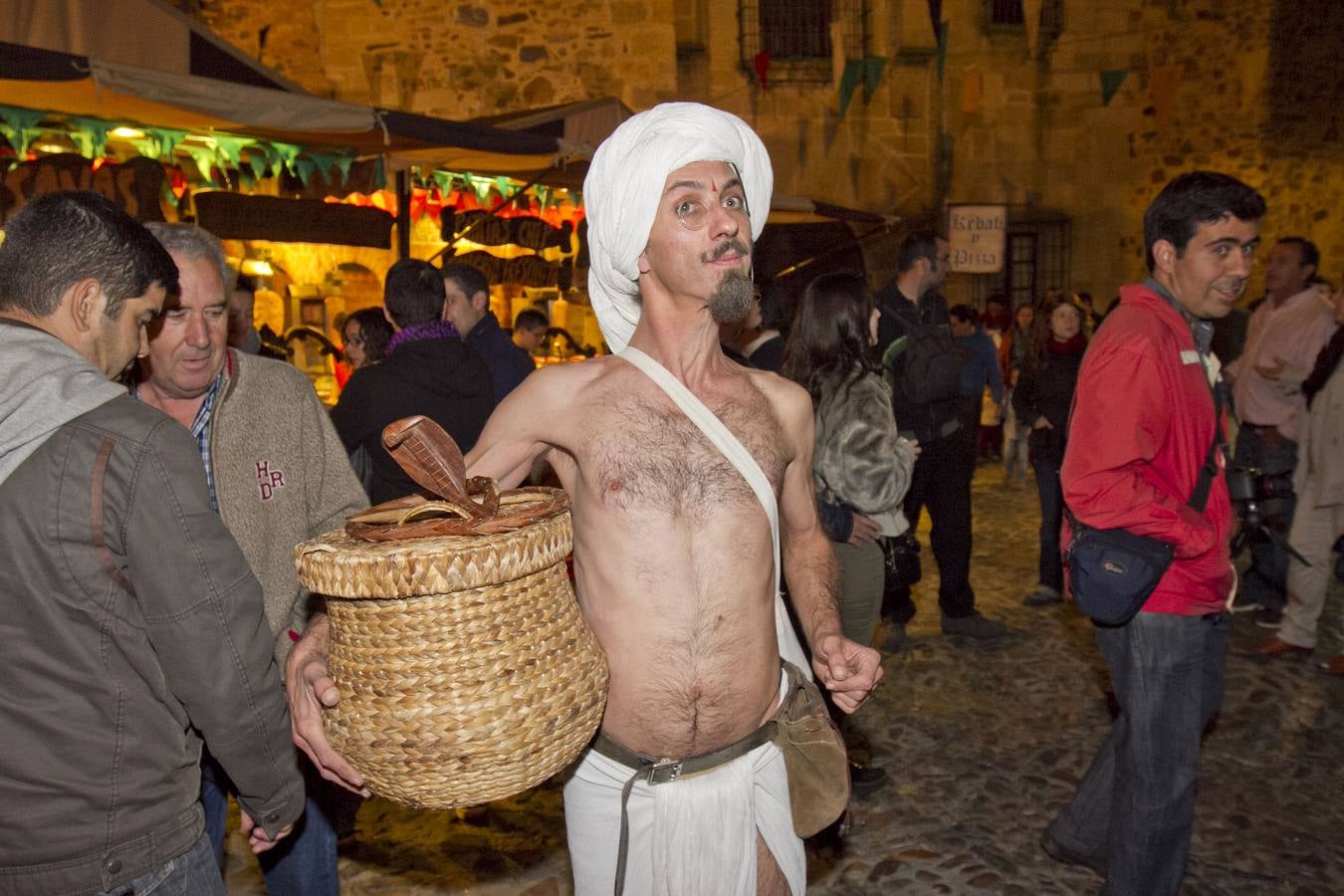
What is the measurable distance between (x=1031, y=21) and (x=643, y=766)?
1876 centimetres

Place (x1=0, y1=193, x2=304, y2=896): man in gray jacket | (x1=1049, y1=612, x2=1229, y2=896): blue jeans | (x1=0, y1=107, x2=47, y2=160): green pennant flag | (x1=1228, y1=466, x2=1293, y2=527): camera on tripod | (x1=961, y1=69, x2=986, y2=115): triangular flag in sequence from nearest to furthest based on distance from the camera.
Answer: (x1=0, y1=193, x2=304, y2=896): man in gray jacket
(x1=1049, y1=612, x2=1229, y2=896): blue jeans
(x1=1228, y1=466, x2=1293, y2=527): camera on tripod
(x1=0, y1=107, x2=47, y2=160): green pennant flag
(x1=961, y1=69, x2=986, y2=115): triangular flag

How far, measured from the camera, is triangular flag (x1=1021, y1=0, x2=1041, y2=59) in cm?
1747

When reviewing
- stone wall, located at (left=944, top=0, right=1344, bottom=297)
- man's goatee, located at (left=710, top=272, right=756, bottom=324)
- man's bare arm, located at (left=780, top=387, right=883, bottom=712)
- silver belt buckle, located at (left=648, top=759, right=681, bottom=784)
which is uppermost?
stone wall, located at (left=944, top=0, right=1344, bottom=297)

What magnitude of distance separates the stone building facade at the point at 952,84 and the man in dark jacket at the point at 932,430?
10600 mm

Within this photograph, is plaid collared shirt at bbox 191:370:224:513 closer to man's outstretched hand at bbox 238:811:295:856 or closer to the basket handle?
man's outstretched hand at bbox 238:811:295:856

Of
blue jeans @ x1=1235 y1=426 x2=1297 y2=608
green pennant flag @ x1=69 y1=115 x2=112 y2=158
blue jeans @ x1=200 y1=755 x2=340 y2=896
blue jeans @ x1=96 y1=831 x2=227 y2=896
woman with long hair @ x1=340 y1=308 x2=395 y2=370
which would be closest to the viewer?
blue jeans @ x1=96 y1=831 x2=227 y2=896

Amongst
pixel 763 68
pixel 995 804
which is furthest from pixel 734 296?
pixel 763 68

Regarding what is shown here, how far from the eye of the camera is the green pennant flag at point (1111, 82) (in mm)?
17781

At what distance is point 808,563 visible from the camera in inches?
96.3

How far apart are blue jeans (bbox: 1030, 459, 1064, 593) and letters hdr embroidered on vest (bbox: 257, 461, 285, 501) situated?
559 cm

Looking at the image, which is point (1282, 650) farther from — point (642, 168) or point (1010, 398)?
point (1010, 398)

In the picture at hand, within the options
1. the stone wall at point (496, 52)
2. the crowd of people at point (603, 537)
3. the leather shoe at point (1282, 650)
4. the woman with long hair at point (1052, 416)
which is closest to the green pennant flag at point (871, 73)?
the stone wall at point (496, 52)

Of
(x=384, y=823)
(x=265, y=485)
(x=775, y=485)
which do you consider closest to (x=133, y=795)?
(x=265, y=485)

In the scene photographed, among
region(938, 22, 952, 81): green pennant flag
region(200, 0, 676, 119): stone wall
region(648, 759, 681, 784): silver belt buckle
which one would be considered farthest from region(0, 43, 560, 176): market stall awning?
region(938, 22, 952, 81): green pennant flag
